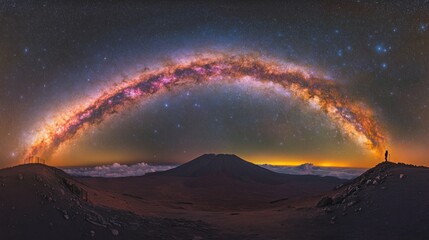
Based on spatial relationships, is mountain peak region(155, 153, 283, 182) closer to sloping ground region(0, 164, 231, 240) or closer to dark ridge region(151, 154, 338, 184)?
Answer: dark ridge region(151, 154, 338, 184)

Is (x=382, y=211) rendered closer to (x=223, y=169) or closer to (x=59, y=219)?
(x=59, y=219)

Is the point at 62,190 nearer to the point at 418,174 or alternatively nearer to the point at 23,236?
the point at 23,236

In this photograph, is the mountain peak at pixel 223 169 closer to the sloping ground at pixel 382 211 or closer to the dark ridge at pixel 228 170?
the dark ridge at pixel 228 170

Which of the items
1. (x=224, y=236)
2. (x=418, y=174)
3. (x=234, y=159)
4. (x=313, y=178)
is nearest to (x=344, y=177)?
(x=313, y=178)

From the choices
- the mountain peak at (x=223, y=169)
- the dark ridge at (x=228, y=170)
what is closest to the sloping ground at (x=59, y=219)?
the dark ridge at (x=228, y=170)

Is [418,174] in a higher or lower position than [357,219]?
higher

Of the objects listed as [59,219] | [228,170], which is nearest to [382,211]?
[59,219]

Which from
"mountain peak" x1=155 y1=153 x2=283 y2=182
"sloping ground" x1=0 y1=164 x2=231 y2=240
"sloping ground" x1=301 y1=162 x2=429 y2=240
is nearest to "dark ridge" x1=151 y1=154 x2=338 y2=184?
"mountain peak" x1=155 y1=153 x2=283 y2=182
